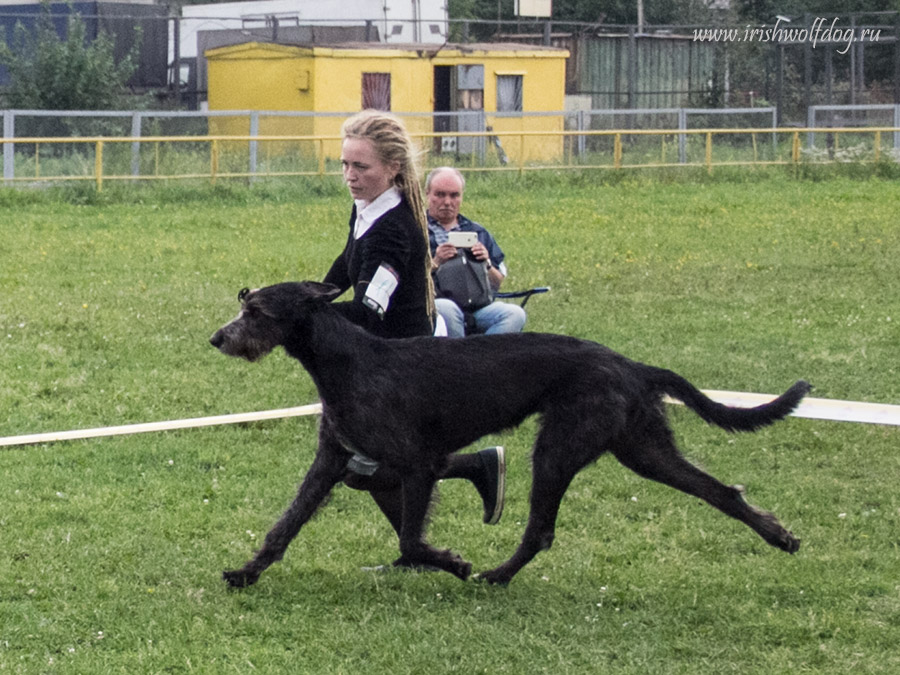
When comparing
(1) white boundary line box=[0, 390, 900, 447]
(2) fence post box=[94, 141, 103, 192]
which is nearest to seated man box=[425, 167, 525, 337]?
(1) white boundary line box=[0, 390, 900, 447]

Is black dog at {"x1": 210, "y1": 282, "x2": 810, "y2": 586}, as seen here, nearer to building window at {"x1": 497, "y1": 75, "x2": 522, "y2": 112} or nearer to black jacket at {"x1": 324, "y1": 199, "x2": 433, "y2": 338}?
black jacket at {"x1": 324, "y1": 199, "x2": 433, "y2": 338}

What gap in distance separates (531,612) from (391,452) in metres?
0.75

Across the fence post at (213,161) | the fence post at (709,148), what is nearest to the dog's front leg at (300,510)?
the fence post at (213,161)

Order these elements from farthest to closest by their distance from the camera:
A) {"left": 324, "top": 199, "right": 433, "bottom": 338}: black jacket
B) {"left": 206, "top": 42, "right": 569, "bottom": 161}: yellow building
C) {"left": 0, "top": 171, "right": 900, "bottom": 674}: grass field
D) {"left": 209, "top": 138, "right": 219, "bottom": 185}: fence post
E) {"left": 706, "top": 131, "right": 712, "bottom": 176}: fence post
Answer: {"left": 206, "top": 42, "right": 569, "bottom": 161}: yellow building → {"left": 706, "top": 131, "right": 712, "bottom": 176}: fence post → {"left": 209, "top": 138, "right": 219, "bottom": 185}: fence post → {"left": 324, "top": 199, "right": 433, "bottom": 338}: black jacket → {"left": 0, "top": 171, "right": 900, "bottom": 674}: grass field

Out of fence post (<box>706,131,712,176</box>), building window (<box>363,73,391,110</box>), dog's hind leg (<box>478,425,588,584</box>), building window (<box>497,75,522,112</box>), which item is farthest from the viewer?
building window (<box>497,75,522,112</box>)

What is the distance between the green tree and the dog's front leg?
25.9 metres

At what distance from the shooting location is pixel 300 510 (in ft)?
16.3

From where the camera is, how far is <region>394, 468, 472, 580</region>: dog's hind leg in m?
4.89

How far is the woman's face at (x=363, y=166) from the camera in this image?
5027 millimetres

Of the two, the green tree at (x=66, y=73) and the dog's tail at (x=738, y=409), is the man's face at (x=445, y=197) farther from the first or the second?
the green tree at (x=66, y=73)

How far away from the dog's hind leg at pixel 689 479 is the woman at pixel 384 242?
2.60ft

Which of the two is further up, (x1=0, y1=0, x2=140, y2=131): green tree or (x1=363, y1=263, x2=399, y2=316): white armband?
(x1=0, y1=0, x2=140, y2=131): green tree

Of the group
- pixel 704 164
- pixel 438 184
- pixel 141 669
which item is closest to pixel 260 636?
pixel 141 669

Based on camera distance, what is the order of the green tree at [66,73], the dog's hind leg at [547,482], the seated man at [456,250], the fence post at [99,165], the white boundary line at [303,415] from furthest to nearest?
the green tree at [66,73] → the fence post at [99,165] → the seated man at [456,250] → the white boundary line at [303,415] → the dog's hind leg at [547,482]
